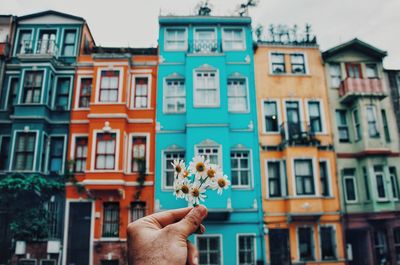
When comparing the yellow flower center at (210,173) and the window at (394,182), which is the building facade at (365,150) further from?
the yellow flower center at (210,173)

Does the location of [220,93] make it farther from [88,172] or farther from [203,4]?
[88,172]

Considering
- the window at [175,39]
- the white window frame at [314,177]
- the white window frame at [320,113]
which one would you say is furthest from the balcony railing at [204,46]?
the white window frame at [314,177]

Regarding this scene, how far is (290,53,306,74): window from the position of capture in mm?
19828

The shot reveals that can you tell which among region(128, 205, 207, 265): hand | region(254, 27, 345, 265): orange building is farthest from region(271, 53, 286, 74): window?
region(128, 205, 207, 265): hand

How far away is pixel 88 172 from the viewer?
54.1 feet

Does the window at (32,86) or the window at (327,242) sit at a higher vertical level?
the window at (32,86)

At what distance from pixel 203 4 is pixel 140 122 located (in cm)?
914

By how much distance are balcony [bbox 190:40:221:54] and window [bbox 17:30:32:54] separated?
9.95 metres

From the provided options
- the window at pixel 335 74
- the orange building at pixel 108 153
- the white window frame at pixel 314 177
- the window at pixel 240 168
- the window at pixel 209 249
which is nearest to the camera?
the window at pixel 209 249

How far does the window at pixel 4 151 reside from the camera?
17.7 metres

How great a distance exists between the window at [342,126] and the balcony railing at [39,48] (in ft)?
57.4

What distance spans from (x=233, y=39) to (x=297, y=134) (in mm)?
7347

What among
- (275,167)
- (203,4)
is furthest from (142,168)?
(203,4)

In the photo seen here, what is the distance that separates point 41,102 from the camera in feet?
57.6
